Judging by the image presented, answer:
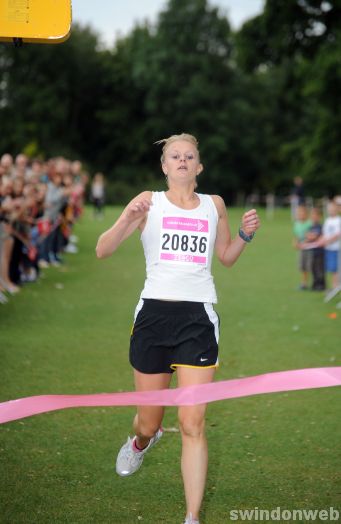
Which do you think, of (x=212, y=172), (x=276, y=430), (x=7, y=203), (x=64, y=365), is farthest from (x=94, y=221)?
(x=212, y=172)

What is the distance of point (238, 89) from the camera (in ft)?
234

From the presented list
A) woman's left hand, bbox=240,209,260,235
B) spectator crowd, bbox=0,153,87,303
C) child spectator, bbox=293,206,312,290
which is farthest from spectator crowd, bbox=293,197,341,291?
woman's left hand, bbox=240,209,260,235

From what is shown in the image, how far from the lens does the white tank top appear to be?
499 cm

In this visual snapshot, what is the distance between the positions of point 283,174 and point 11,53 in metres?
24.6

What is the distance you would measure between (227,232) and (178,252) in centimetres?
46

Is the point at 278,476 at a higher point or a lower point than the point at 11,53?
lower

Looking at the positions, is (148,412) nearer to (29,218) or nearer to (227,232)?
(227,232)

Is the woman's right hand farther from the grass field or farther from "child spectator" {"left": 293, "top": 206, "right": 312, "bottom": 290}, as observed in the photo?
"child spectator" {"left": 293, "top": 206, "right": 312, "bottom": 290}

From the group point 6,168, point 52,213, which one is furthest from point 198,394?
point 52,213

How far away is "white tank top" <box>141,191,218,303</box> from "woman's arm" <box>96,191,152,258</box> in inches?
3.0

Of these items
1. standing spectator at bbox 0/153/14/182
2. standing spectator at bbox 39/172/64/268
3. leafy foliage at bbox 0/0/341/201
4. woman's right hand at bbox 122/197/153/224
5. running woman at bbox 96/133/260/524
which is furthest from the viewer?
leafy foliage at bbox 0/0/341/201

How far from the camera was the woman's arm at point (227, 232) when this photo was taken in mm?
5195

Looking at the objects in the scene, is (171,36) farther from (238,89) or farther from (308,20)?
(308,20)

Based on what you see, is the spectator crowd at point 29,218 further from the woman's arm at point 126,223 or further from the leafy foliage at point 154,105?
the leafy foliage at point 154,105
